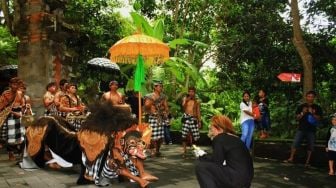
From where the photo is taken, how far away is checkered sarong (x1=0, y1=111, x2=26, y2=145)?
29.4 feet

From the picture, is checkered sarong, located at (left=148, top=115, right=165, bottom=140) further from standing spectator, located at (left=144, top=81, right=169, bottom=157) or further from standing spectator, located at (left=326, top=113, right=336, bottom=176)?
standing spectator, located at (left=326, top=113, right=336, bottom=176)

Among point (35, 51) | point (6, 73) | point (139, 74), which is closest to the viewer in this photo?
point (139, 74)

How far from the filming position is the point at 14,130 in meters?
8.98

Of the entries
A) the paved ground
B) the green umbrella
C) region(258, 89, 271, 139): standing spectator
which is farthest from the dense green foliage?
the green umbrella

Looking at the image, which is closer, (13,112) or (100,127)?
(100,127)

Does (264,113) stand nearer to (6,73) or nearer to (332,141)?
(332,141)

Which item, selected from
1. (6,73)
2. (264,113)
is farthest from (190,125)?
(6,73)

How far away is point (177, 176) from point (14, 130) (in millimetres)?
3694

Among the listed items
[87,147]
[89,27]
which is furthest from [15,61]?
[87,147]

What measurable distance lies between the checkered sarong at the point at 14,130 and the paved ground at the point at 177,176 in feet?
1.58

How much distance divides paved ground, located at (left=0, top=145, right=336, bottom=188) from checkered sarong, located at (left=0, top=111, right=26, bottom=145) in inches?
18.9

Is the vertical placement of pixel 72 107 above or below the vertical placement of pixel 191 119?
above

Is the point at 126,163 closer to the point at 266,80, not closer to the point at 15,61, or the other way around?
the point at 266,80

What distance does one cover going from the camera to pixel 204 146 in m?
13.7
